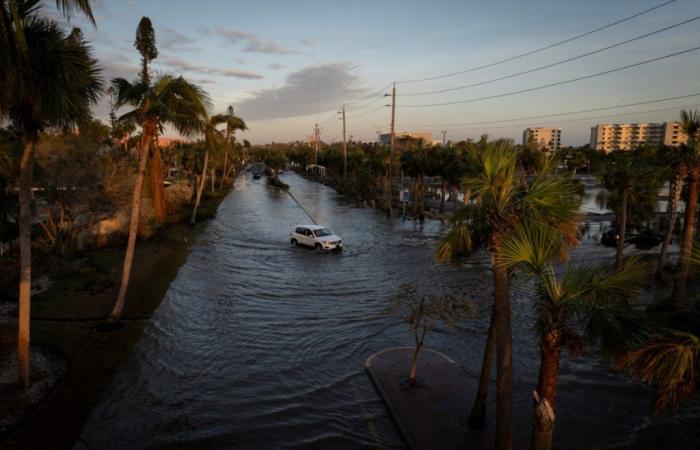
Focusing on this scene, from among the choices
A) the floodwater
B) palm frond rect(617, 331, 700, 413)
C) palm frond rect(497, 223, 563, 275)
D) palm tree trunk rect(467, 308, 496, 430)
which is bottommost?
the floodwater

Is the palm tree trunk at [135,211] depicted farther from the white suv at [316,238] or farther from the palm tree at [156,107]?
the white suv at [316,238]

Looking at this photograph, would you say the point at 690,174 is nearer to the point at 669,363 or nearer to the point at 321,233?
the point at 669,363

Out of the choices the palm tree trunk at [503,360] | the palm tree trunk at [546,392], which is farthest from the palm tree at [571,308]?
the palm tree trunk at [503,360]

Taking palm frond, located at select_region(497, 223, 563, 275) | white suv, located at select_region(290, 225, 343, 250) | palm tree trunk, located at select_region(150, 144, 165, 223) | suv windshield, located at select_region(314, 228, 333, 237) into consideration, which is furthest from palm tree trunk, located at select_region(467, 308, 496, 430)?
palm tree trunk, located at select_region(150, 144, 165, 223)

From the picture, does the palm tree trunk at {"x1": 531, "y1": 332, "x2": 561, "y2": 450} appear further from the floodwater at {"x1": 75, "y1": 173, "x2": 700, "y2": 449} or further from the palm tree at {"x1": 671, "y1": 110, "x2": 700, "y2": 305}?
the palm tree at {"x1": 671, "y1": 110, "x2": 700, "y2": 305}

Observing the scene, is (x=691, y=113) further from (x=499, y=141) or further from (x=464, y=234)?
(x=464, y=234)

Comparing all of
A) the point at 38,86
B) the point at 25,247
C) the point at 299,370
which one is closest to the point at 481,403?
the point at 299,370
